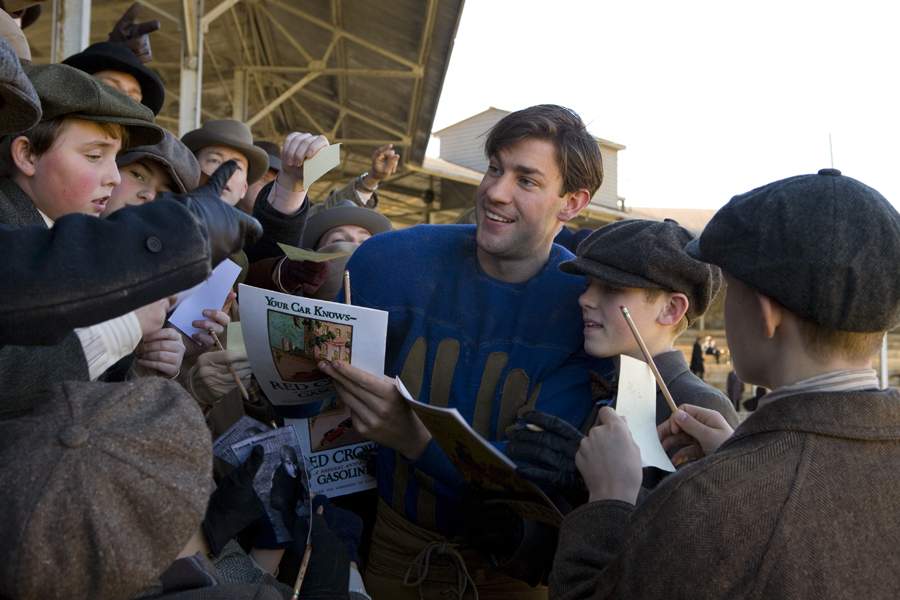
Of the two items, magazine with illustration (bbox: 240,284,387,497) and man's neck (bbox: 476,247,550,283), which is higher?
man's neck (bbox: 476,247,550,283)

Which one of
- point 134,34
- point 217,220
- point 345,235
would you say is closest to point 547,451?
point 217,220

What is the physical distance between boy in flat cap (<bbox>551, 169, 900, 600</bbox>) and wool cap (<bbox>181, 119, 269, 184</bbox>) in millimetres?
3148

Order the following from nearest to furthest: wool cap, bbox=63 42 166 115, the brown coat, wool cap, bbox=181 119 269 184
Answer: the brown coat, wool cap, bbox=63 42 166 115, wool cap, bbox=181 119 269 184

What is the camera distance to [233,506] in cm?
208

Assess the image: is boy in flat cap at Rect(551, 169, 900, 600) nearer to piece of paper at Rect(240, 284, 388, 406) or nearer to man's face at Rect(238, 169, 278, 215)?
piece of paper at Rect(240, 284, 388, 406)

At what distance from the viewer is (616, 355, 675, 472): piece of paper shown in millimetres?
1974

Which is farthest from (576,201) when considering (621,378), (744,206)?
(744,206)

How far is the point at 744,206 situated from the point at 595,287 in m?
0.90

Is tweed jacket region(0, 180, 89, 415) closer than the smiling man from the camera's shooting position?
Yes

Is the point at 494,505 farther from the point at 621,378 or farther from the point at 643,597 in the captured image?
the point at 643,597

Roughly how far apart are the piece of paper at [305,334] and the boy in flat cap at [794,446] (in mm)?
788

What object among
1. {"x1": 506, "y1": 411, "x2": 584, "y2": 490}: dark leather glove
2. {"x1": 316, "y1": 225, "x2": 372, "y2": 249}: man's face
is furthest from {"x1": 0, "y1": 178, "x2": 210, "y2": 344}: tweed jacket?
{"x1": 316, "y1": 225, "x2": 372, "y2": 249}: man's face

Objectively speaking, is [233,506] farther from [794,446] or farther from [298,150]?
[298,150]

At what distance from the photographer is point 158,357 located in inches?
100
